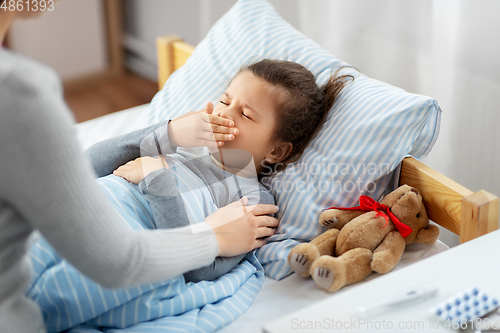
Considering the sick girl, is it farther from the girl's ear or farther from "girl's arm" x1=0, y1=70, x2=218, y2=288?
"girl's arm" x1=0, y1=70, x2=218, y2=288

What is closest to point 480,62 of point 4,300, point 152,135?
point 152,135

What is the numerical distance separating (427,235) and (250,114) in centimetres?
48

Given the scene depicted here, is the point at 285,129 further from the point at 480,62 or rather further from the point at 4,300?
the point at 4,300

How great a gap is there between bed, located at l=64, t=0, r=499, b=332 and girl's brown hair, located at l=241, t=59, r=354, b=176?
4cm

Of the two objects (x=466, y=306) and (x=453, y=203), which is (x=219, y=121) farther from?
(x=466, y=306)

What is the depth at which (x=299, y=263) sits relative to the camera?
0.94m

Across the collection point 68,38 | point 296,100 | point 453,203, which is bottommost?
point 68,38

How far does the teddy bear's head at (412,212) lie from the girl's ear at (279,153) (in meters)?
0.29

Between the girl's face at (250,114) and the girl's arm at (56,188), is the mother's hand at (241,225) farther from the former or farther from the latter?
the girl's arm at (56,188)

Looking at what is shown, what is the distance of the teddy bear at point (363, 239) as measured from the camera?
914mm

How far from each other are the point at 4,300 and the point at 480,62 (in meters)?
1.27

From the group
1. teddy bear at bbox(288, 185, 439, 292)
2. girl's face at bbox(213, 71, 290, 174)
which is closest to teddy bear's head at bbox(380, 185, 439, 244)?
teddy bear at bbox(288, 185, 439, 292)

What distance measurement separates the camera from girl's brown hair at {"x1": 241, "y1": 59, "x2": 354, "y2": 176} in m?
1.15

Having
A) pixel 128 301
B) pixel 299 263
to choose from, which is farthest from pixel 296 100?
pixel 128 301
